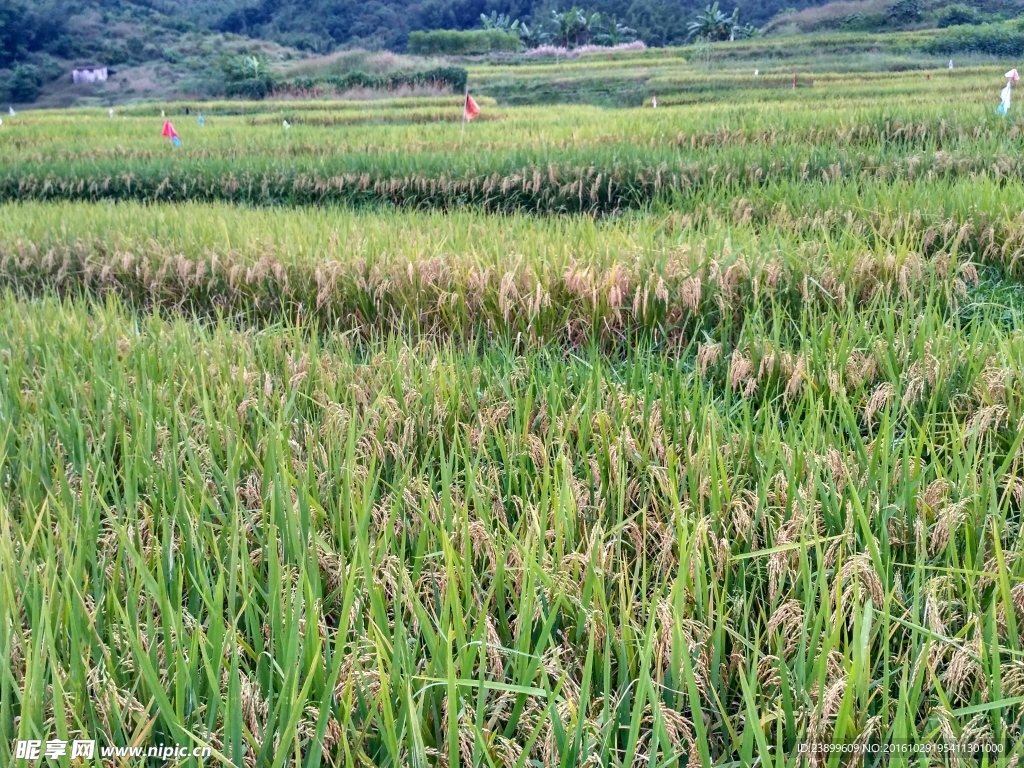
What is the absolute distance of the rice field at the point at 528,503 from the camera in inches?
41.4

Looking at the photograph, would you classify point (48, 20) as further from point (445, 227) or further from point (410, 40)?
point (445, 227)

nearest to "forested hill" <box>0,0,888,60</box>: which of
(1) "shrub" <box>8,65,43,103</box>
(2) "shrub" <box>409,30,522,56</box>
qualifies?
(1) "shrub" <box>8,65,43,103</box>

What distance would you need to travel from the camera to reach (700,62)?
2803cm

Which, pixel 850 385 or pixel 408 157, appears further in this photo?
pixel 408 157

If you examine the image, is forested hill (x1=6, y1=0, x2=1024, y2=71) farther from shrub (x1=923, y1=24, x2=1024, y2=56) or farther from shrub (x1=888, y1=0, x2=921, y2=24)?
shrub (x1=923, y1=24, x2=1024, y2=56)

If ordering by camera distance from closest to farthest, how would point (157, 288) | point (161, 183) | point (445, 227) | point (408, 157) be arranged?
point (157, 288) < point (445, 227) < point (408, 157) < point (161, 183)

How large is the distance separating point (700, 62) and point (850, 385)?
96.2ft

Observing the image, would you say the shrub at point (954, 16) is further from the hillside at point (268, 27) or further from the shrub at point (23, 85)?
the shrub at point (23, 85)

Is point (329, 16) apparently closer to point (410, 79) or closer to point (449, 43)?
point (449, 43)

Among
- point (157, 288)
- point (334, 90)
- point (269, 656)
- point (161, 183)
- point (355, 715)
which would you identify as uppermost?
point (334, 90)

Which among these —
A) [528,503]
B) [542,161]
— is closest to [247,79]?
[542,161]

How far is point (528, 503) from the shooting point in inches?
57.6

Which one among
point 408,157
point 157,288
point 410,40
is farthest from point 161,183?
point 410,40

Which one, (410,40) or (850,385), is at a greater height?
(410,40)
